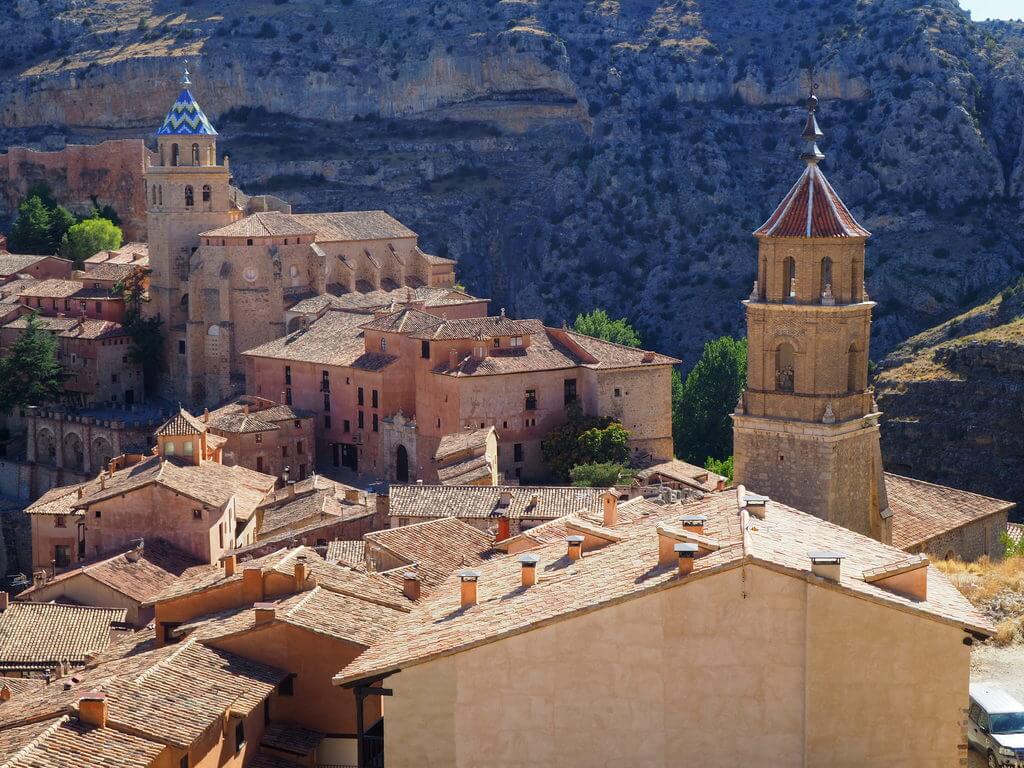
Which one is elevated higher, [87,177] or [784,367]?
[87,177]

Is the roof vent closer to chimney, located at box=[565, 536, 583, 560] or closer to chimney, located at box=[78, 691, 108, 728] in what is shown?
chimney, located at box=[565, 536, 583, 560]

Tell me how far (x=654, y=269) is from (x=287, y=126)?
26345mm

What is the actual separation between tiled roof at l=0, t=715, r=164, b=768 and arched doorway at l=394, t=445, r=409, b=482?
1271 inches

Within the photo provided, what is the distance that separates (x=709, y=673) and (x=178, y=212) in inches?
2002

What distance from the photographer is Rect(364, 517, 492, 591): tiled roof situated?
104 ft

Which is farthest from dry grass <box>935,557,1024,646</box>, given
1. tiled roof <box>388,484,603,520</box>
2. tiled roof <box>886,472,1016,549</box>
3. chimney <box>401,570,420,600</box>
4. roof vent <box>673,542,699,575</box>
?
tiled roof <box>388,484,603,520</box>

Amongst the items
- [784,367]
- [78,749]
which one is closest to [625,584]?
[78,749]

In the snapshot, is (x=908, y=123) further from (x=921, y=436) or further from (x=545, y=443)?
(x=545, y=443)

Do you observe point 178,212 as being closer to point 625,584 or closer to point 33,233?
point 33,233

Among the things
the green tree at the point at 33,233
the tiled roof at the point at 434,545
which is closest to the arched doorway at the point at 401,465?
the tiled roof at the point at 434,545

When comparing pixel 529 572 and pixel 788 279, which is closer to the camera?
pixel 529 572

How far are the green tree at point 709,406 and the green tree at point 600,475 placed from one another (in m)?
14.1

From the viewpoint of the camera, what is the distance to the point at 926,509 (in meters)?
39.0

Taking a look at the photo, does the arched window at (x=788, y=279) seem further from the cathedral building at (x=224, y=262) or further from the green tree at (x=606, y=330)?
the green tree at (x=606, y=330)
